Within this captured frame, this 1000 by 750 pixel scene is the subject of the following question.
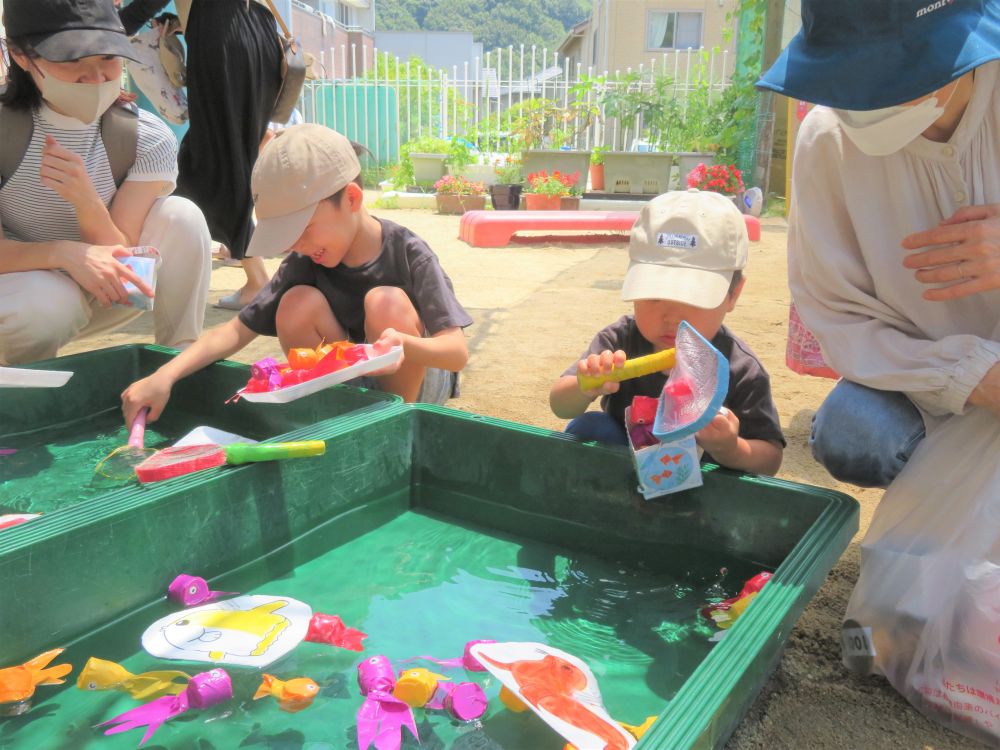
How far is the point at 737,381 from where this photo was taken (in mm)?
1518

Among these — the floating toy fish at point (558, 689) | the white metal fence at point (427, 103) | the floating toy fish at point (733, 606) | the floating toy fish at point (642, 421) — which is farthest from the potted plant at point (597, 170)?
the floating toy fish at point (558, 689)

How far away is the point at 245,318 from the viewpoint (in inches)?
80.2

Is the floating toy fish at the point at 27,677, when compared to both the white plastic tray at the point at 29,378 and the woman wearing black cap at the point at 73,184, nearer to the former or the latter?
the white plastic tray at the point at 29,378

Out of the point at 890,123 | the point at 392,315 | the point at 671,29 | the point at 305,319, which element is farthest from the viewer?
the point at 671,29

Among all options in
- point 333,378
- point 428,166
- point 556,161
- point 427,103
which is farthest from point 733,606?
point 427,103

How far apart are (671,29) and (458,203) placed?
1222 cm

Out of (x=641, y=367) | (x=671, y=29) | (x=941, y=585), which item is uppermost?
(x=671, y=29)

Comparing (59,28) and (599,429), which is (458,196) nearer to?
(59,28)

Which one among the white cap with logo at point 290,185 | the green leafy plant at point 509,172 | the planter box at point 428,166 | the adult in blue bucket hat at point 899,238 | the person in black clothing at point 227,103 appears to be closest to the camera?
the adult in blue bucket hat at point 899,238

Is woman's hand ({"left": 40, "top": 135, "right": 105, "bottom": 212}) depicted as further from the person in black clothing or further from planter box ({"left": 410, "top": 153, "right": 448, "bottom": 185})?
planter box ({"left": 410, "top": 153, "right": 448, "bottom": 185})

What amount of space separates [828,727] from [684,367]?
20.2 inches

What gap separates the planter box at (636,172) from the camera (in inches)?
343

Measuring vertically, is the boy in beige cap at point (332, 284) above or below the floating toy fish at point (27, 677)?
above

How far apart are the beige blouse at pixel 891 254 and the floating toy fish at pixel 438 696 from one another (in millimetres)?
744
